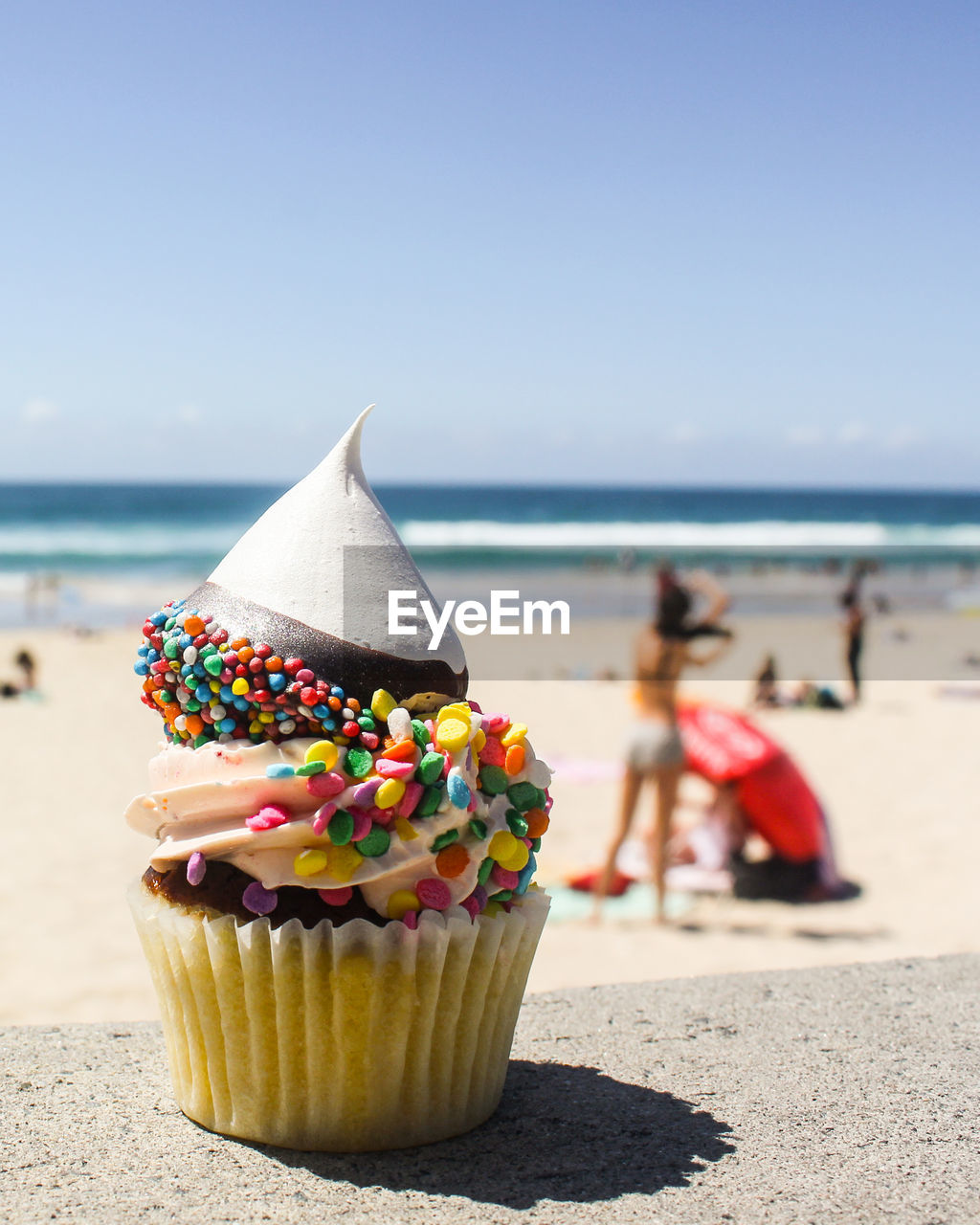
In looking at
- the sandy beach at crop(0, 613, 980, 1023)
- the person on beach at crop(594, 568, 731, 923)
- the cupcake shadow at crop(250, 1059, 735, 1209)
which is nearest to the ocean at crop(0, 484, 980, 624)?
the sandy beach at crop(0, 613, 980, 1023)

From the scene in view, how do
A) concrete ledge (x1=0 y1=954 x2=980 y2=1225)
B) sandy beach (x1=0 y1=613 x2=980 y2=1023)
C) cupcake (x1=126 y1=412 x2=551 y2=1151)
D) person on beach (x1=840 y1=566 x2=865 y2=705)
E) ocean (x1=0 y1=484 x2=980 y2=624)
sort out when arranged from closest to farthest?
concrete ledge (x1=0 y1=954 x2=980 y2=1225)
cupcake (x1=126 y1=412 x2=551 y2=1151)
sandy beach (x1=0 y1=613 x2=980 y2=1023)
person on beach (x1=840 y1=566 x2=865 y2=705)
ocean (x1=0 y1=484 x2=980 y2=624)

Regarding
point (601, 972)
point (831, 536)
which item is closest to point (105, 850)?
point (601, 972)

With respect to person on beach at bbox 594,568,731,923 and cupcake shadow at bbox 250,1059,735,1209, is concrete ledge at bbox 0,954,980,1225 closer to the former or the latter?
cupcake shadow at bbox 250,1059,735,1209

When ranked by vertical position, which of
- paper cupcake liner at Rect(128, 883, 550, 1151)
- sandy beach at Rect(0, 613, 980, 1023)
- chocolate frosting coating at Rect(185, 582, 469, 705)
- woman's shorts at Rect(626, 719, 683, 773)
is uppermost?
chocolate frosting coating at Rect(185, 582, 469, 705)

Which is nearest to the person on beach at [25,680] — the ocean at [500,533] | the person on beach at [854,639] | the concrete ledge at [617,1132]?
the ocean at [500,533]

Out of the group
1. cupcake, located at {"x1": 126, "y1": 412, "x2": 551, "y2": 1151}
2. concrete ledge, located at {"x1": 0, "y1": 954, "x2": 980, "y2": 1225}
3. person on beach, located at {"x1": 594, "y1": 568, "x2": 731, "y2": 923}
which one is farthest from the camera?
person on beach, located at {"x1": 594, "y1": 568, "x2": 731, "y2": 923}

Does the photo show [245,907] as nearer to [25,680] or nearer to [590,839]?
[590,839]
